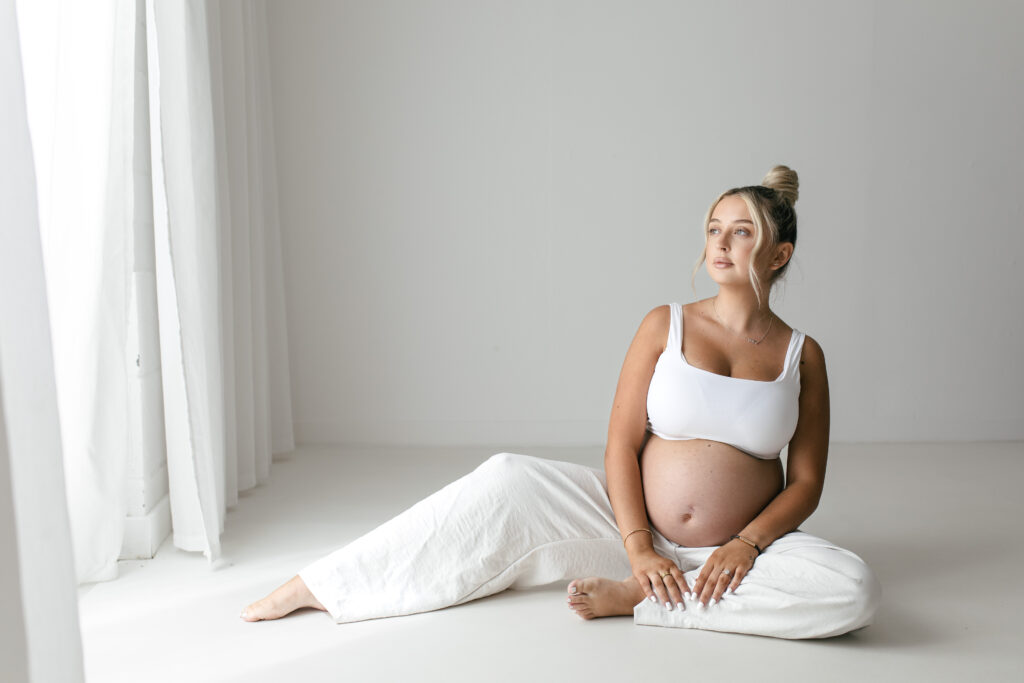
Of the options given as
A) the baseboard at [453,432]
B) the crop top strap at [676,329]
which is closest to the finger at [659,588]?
the crop top strap at [676,329]

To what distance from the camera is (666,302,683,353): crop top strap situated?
2.01 metres

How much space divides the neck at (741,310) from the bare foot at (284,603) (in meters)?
1.09

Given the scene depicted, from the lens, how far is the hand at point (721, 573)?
1.85 meters

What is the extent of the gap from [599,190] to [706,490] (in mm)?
2021

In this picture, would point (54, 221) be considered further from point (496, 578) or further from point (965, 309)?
point (965, 309)

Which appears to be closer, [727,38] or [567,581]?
[567,581]

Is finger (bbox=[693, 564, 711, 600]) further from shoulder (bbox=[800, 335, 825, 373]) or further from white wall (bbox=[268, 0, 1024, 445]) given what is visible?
white wall (bbox=[268, 0, 1024, 445])

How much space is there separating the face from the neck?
0.04m

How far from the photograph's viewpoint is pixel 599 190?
3.74 m

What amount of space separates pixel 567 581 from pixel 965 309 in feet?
8.32

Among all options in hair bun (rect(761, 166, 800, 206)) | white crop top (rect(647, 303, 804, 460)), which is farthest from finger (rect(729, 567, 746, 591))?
hair bun (rect(761, 166, 800, 206))

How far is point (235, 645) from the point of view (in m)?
1.81

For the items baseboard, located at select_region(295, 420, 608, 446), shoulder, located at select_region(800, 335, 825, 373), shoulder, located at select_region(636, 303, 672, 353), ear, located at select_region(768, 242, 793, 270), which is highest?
ear, located at select_region(768, 242, 793, 270)

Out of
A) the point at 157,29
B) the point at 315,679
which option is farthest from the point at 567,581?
the point at 157,29
